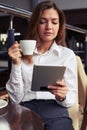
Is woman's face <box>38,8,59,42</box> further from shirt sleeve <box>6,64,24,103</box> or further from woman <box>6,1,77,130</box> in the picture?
shirt sleeve <box>6,64,24,103</box>

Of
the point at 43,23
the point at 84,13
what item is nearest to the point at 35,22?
the point at 43,23

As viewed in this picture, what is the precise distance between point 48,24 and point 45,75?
1.24ft

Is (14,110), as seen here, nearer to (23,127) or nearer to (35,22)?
(23,127)

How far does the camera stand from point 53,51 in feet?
4.57

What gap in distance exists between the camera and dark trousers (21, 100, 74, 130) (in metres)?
1.16

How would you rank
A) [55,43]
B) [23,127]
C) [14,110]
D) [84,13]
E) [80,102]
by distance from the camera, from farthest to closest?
[84,13]
[80,102]
[55,43]
[14,110]
[23,127]

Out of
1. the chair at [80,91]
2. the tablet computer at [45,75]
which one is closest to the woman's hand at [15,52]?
the tablet computer at [45,75]

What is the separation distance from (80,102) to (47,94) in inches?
13.1

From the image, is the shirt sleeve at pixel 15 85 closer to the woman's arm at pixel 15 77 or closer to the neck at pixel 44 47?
the woman's arm at pixel 15 77

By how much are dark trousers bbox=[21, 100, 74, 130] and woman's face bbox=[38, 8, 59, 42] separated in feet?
1.13

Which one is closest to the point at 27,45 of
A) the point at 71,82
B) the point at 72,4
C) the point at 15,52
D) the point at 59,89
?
the point at 15,52

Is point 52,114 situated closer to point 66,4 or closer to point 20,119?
point 20,119

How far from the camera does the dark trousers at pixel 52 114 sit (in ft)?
3.82

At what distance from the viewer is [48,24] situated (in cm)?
137
